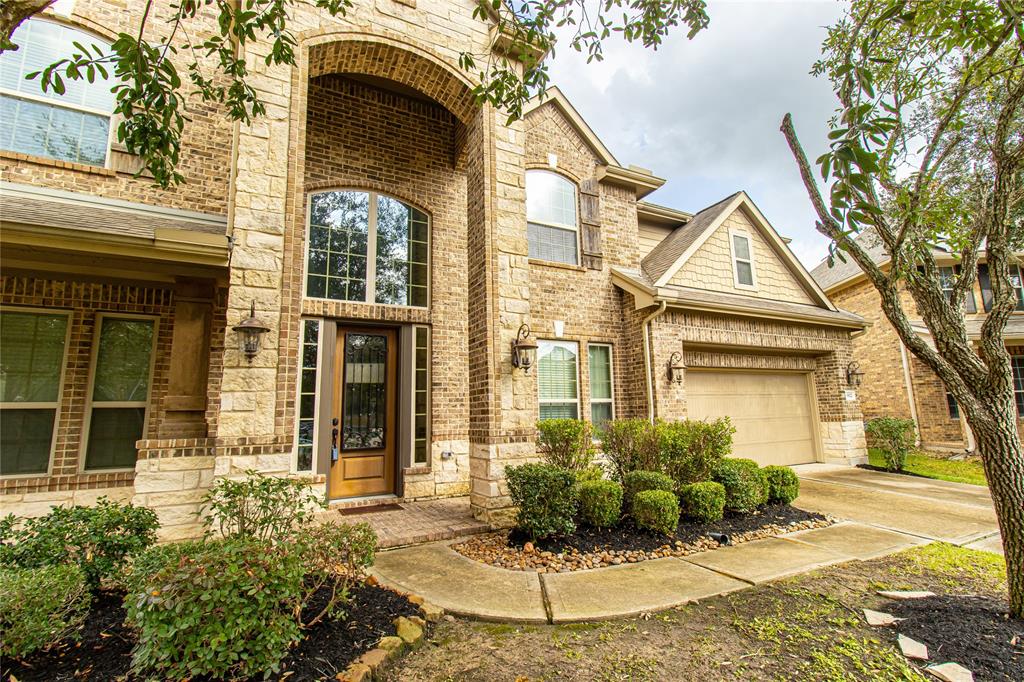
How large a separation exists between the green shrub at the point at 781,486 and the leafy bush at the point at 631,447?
1.69 metres

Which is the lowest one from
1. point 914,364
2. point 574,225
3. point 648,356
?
point 648,356

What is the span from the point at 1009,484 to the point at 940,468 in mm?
9767

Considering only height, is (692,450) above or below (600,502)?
above

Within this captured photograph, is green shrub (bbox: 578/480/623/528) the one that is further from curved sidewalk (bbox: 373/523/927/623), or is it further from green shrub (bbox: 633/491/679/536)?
curved sidewalk (bbox: 373/523/927/623)

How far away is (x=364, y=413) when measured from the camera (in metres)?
6.92

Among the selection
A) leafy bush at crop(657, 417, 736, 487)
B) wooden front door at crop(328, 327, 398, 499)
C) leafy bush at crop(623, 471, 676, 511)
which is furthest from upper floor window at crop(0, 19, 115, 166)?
leafy bush at crop(657, 417, 736, 487)

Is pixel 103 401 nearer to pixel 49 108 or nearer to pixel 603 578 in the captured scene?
pixel 49 108

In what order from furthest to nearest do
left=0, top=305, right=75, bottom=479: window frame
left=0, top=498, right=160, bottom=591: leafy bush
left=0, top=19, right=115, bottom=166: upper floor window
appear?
left=0, top=19, right=115, bottom=166: upper floor window
left=0, top=305, right=75, bottom=479: window frame
left=0, top=498, right=160, bottom=591: leafy bush

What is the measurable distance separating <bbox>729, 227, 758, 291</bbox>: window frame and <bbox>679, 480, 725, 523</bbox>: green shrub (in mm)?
5947

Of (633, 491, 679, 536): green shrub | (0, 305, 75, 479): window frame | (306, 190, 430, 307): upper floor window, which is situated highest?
(306, 190, 430, 307): upper floor window

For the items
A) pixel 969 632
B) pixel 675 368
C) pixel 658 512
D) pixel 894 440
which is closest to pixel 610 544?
pixel 658 512

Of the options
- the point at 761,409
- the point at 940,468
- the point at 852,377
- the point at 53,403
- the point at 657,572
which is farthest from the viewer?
the point at 852,377

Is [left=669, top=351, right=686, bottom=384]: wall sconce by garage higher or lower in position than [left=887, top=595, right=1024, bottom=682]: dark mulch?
higher

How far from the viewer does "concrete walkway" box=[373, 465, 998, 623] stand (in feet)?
11.2
